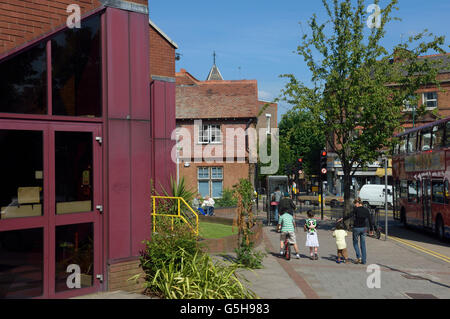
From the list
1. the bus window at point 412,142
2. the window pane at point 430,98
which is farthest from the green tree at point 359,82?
the window pane at point 430,98

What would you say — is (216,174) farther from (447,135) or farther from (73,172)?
(73,172)

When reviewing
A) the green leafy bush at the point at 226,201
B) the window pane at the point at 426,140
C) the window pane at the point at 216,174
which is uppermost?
the window pane at the point at 426,140

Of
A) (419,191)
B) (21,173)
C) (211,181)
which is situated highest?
(21,173)

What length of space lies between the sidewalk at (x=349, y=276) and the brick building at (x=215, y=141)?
64.0 feet

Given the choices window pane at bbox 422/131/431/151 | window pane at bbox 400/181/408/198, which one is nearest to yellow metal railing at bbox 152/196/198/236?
window pane at bbox 422/131/431/151

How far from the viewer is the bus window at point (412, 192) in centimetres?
2215

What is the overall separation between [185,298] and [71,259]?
2.07 metres

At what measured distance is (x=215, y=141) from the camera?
122 ft

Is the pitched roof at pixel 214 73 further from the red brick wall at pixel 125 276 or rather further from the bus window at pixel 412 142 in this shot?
the red brick wall at pixel 125 276

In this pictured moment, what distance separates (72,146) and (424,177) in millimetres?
16575

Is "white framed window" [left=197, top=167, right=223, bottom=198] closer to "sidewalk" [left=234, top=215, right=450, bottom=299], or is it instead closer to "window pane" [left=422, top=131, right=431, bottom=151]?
"window pane" [left=422, top=131, right=431, bottom=151]

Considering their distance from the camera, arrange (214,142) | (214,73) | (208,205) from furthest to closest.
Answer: (214,73)
(214,142)
(208,205)

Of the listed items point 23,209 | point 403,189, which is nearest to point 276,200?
point 403,189
